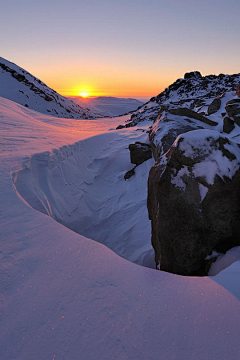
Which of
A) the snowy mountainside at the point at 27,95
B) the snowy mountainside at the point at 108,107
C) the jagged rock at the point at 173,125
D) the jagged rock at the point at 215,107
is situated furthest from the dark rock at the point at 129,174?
the snowy mountainside at the point at 108,107

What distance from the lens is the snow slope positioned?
133cm

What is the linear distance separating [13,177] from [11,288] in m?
2.27

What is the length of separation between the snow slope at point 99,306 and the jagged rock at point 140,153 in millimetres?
5525

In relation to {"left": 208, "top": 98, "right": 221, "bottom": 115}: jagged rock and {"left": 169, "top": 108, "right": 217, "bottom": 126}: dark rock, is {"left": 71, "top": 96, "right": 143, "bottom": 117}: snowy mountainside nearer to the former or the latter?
{"left": 208, "top": 98, "right": 221, "bottom": 115}: jagged rock

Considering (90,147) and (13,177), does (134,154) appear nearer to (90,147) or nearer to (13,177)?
(90,147)

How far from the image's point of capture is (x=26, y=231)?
7.57 feet

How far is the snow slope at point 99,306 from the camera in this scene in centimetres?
133

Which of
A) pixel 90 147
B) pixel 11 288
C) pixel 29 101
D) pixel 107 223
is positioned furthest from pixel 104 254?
pixel 29 101

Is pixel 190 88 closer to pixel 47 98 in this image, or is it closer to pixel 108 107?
pixel 47 98

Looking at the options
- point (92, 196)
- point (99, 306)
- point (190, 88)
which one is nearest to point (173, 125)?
point (92, 196)

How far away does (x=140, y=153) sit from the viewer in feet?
25.1

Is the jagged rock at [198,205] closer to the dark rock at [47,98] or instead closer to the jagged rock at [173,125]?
the jagged rock at [173,125]

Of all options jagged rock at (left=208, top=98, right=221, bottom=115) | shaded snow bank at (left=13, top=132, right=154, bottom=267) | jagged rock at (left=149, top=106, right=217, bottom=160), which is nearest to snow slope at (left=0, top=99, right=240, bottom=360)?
shaded snow bank at (left=13, top=132, right=154, bottom=267)

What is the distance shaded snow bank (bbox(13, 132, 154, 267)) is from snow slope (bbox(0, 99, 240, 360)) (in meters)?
1.69
